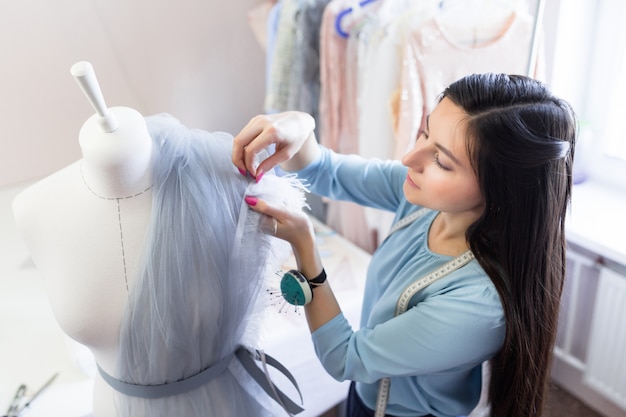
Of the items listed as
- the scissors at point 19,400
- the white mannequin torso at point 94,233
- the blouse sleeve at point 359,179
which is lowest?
the scissors at point 19,400

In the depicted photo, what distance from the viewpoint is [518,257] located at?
2.50 feet

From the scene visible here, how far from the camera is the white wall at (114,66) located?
3.59ft

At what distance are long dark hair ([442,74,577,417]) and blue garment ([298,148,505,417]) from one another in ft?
→ 0.11

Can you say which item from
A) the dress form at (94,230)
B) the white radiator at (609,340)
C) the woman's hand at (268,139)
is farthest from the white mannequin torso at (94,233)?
the white radiator at (609,340)

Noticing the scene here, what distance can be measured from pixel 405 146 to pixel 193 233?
92 cm

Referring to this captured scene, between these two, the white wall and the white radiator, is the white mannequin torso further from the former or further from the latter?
the white radiator

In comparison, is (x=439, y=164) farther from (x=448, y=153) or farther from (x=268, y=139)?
(x=268, y=139)

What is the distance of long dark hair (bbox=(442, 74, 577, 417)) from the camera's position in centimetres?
70

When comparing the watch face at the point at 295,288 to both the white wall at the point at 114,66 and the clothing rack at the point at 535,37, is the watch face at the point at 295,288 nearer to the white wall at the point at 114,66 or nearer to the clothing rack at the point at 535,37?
the white wall at the point at 114,66

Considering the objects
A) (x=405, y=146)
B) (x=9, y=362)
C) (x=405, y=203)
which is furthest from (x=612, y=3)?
(x=9, y=362)

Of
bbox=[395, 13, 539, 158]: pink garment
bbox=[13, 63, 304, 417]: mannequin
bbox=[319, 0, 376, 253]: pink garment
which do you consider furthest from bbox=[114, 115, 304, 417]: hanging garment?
bbox=[319, 0, 376, 253]: pink garment

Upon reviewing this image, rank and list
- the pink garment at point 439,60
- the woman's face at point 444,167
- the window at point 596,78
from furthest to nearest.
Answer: the window at point 596,78
the pink garment at point 439,60
the woman's face at point 444,167

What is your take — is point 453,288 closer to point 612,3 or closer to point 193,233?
point 193,233

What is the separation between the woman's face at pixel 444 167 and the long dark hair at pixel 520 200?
0.5 inches
